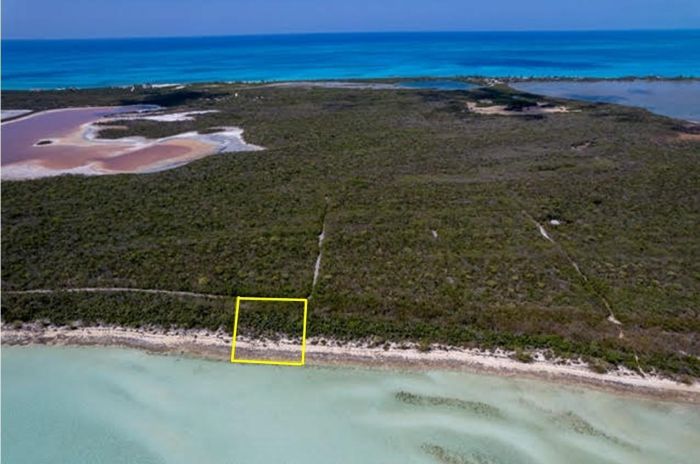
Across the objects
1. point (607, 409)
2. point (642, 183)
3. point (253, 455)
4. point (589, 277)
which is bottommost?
point (253, 455)

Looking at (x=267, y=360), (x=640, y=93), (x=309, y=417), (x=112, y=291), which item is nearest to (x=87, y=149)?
(x=112, y=291)

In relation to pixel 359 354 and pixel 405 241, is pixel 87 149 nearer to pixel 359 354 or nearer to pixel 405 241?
pixel 405 241

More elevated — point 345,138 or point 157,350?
point 345,138

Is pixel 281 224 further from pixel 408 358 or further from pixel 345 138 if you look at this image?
pixel 345 138

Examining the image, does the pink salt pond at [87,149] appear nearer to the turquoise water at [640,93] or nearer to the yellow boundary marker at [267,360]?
the yellow boundary marker at [267,360]

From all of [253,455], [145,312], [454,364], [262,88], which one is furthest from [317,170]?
[262,88]

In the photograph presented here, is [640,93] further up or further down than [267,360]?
further up

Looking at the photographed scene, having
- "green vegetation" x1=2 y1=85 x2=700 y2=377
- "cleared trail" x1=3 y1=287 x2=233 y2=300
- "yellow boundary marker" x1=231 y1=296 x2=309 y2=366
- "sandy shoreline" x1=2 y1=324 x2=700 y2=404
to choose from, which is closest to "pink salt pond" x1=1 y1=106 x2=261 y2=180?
"green vegetation" x1=2 y1=85 x2=700 y2=377
